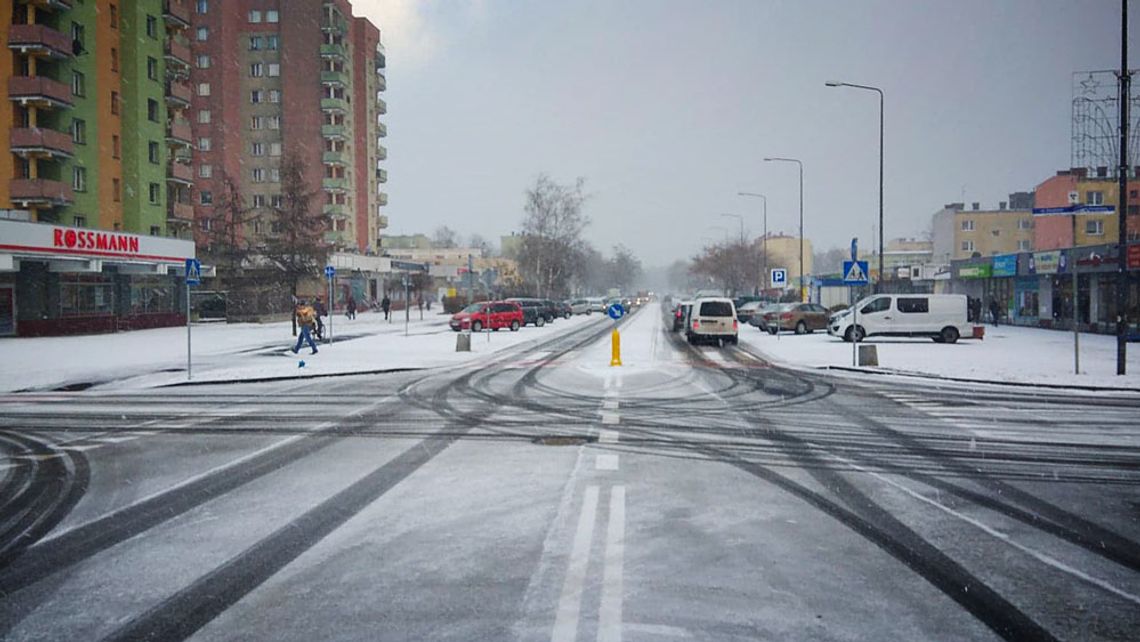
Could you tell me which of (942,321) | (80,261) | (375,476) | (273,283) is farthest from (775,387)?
(273,283)

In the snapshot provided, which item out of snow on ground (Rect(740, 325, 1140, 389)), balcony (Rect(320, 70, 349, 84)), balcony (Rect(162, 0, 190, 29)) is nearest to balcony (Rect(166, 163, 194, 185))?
balcony (Rect(162, 0, 190, 29))

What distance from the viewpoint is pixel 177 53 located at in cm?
5569

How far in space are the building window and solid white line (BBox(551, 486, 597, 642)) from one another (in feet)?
152

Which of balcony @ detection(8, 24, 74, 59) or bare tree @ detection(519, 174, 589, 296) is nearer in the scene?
balcony @ detection(8, 24, 74, 59)

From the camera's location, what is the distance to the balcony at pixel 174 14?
177 feet

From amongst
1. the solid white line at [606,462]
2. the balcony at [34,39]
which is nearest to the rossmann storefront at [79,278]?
the balcony at [34,39]

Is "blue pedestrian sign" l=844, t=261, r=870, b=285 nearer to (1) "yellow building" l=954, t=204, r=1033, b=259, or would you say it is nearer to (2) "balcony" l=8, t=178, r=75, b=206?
(2) "balcony" l=8, t=178, r=75, b=206

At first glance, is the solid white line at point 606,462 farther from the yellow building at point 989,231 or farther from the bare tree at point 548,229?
the yellow building at point 989,231

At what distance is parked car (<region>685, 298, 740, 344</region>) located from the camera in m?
30.9

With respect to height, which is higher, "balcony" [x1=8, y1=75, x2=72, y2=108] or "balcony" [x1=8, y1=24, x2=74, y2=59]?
"balcony" [x1=8, y1=24, x2=74, y2=59]

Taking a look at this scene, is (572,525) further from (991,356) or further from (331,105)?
(331,105)

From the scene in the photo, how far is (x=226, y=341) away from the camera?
3362 cm

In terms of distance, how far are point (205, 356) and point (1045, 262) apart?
35617mm

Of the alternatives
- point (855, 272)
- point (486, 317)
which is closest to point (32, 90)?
point (486, 317)
